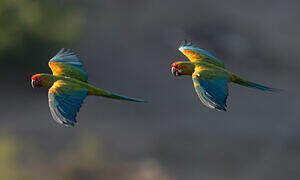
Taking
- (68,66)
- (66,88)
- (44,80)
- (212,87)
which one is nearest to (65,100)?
(66,88)

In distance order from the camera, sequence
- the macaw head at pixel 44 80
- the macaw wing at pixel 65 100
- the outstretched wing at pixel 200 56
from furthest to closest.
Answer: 1. the outstretched wing at pixel 200 56
2. the macaw head at pixel 44 80
3. the macaw wing at pixel 65 100

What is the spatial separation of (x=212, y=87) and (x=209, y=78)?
290mm

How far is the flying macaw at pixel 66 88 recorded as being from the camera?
9555mm

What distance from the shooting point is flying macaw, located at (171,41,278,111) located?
9.88 metres

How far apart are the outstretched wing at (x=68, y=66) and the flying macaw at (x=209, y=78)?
6.52 ft

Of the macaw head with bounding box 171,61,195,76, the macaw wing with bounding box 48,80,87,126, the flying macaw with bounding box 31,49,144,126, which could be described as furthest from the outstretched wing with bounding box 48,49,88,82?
the macaw head with bounding box 171,61,195,76

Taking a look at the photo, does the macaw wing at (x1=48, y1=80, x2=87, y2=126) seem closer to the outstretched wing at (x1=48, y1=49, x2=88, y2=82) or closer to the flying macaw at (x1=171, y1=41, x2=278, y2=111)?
the outstretched wing at (x1=48, y1=49, x2=88, y2=82)

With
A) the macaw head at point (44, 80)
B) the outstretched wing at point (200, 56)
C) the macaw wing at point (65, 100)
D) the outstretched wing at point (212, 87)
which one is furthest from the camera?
the outstretched wing at point (200, 56)

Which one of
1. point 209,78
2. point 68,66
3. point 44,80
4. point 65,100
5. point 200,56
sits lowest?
point 65,100

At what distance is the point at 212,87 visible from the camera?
10.2 m

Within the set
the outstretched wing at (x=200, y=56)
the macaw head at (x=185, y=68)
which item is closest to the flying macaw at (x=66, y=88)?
the macaw head at (x=185, y=68)

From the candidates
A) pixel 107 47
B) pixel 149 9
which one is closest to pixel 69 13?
pixel 107 47

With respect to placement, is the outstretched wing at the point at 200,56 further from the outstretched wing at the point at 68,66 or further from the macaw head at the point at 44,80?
the macaw head at the point at 44,80

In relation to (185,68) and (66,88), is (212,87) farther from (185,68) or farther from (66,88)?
(66,88)
